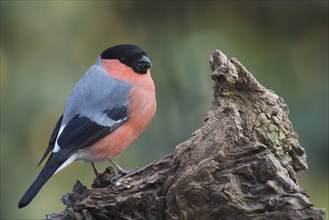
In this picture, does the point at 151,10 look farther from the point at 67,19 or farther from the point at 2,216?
the point at 2,216

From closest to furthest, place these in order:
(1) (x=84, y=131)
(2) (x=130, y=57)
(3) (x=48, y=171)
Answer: (3) (x=48, y=171)
(1) (x=84, y=131)
(2) (x=130, y=57)

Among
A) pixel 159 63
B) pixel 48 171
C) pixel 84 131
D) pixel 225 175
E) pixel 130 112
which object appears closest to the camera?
pixel 225 175

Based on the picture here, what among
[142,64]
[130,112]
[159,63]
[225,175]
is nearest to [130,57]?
[142,64]

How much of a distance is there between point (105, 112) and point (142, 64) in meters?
0.31

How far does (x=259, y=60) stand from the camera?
392 centimetres

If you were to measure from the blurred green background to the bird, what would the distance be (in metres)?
0.78

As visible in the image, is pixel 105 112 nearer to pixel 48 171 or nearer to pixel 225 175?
pixel 48 171

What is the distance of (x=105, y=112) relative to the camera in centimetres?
283

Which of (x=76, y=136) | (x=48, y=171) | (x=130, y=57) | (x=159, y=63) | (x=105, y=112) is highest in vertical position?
(x=159, y=63)

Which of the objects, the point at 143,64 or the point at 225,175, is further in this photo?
the point at 143,64

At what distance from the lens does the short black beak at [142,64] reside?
300 centimetres

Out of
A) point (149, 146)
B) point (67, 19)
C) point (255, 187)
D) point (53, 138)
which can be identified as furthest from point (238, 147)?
point (67, 19)

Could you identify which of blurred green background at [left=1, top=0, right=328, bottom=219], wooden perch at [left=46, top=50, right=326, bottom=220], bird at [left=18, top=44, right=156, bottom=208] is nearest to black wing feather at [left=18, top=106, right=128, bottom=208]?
bird at [left=18, top=44, right=156, bottom=208]

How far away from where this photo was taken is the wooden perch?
7.11 ft
